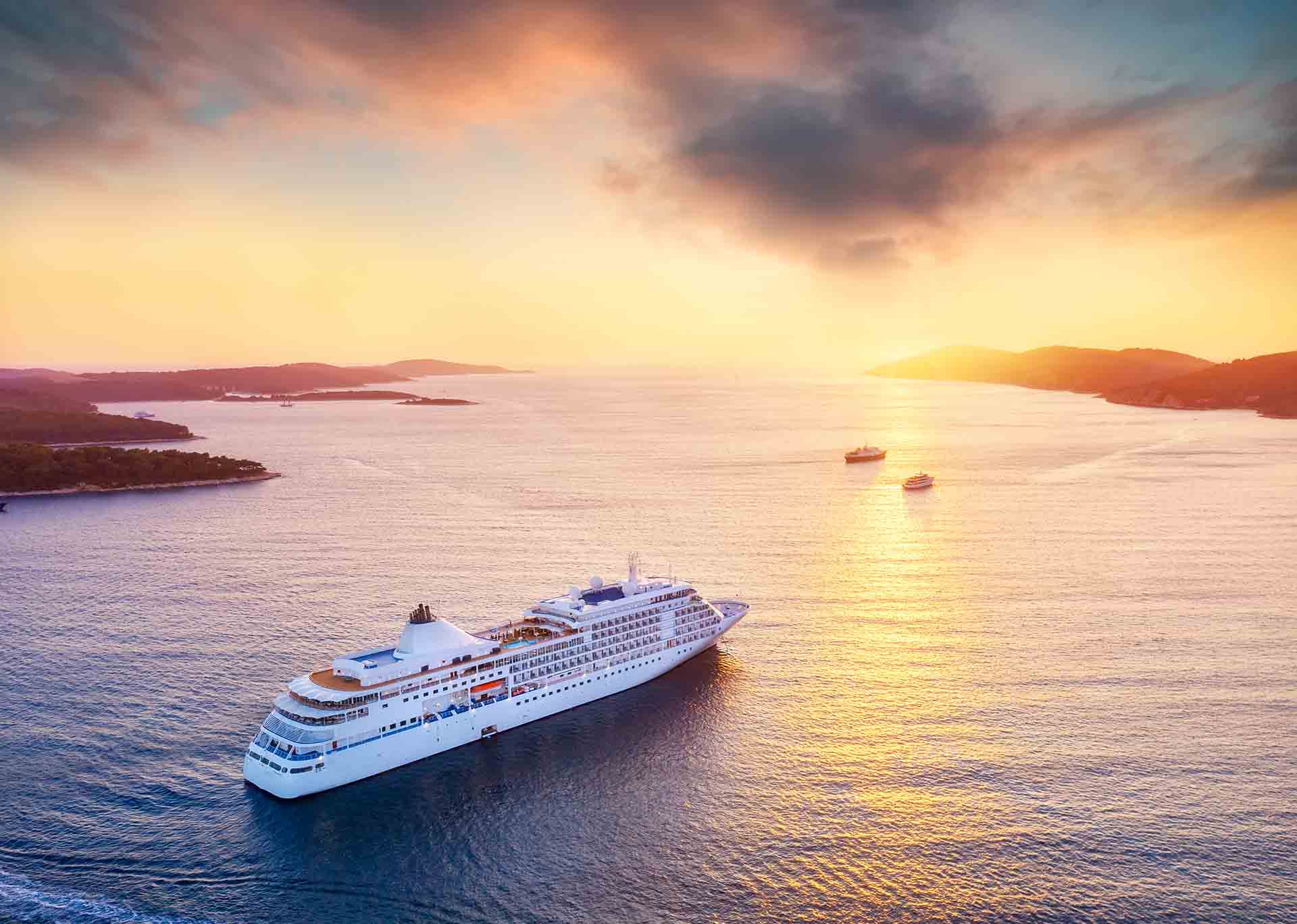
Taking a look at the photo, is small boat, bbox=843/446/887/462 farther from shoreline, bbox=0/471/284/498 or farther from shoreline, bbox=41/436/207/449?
shoreline, bbox=41/436/207/449

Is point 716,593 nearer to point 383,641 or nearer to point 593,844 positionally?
point 383,641

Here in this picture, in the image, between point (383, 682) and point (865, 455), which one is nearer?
point (383, 682)

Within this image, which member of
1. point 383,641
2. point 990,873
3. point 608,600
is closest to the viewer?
point 990,873

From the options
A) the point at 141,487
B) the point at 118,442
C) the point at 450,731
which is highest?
the point at 118,442

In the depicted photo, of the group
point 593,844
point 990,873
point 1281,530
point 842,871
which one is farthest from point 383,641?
point 1281,530

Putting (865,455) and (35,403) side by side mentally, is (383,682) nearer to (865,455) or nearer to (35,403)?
(865,455)

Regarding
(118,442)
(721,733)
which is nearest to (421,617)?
(721,733)
